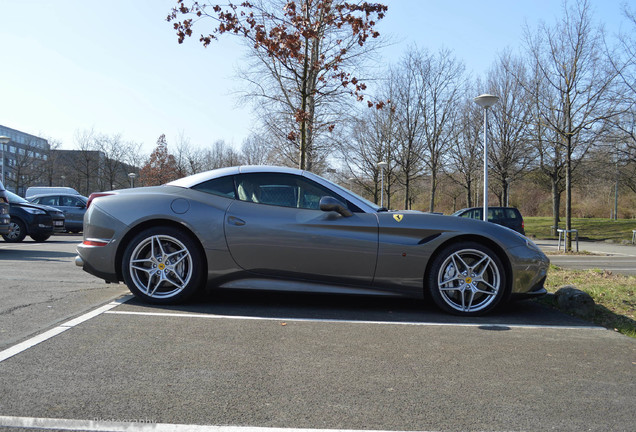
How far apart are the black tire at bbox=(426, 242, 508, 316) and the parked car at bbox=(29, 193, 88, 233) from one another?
20053 millimetres

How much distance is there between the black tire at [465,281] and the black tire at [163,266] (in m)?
2.24

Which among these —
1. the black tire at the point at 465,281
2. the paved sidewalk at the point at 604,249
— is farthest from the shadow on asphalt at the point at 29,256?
the paved sidewalk at the point at 604,249

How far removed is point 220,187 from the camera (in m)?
4.81

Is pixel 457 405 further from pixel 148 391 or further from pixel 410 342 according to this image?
pixel 148 391

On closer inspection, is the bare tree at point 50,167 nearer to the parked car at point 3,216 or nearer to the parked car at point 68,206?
the parked car at point 68,206

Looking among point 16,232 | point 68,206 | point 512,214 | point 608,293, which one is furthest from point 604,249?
point 68,206

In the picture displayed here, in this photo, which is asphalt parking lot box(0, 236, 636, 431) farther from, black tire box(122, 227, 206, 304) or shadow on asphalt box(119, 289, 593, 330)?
black tire box(122, 227, 206, 304)

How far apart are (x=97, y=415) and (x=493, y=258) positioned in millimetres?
3619

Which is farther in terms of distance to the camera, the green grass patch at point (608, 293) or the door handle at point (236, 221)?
the door handle at point (236, 221)

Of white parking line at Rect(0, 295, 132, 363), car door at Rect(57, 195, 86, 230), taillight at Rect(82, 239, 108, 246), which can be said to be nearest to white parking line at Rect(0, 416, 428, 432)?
white parking line at Rect(0, 295, 132, 363)

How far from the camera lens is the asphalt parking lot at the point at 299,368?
7.40 feet

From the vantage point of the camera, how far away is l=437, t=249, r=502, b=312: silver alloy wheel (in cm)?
457

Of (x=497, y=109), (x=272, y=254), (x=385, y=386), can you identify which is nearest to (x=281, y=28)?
(x=272, y=254)

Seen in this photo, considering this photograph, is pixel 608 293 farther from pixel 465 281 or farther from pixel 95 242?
pixel 95 242
